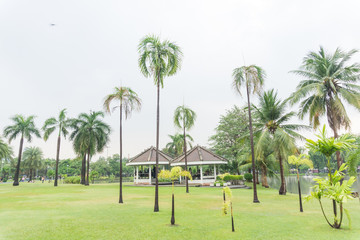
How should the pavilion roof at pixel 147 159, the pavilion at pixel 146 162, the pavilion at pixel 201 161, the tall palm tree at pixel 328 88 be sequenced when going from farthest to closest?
1. the pavilion at pixel 146 162
2. the pavilion roof at pixel 147 159
3. the pavilion at pixel 201 161
4. the tall palm tree at pixel 328 88

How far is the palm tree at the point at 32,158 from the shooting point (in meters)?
60.7

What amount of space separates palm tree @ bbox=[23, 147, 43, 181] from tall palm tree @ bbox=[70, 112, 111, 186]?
36.9m

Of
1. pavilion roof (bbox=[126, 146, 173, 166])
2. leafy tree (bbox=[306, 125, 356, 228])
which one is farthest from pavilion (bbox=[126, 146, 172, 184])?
leafy tree (bbox=[306, 125, 356, 228])

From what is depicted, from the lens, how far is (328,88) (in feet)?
58.0

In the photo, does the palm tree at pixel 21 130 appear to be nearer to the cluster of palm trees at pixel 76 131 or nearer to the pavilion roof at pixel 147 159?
the cluster of palm trees at pixel 76 131

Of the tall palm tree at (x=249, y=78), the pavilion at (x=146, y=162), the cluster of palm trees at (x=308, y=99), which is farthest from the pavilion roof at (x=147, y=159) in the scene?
the tall palm tree at (x=249, y=78)

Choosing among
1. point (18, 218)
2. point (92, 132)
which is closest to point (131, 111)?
point (18, 218)

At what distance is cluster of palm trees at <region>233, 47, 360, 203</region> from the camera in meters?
15.4

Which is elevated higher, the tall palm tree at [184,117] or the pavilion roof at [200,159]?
the tall palm tree at [184,117]

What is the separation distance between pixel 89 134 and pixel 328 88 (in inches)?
1201

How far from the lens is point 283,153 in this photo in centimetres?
1716

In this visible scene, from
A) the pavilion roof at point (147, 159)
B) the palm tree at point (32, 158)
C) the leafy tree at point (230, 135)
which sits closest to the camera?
the pavilion roof at point (147, 159)

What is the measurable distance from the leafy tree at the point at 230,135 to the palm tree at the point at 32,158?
174ft

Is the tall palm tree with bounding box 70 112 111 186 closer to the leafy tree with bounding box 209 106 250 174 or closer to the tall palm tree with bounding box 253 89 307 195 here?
the leafy tree with bounding box 209 106 250 174
